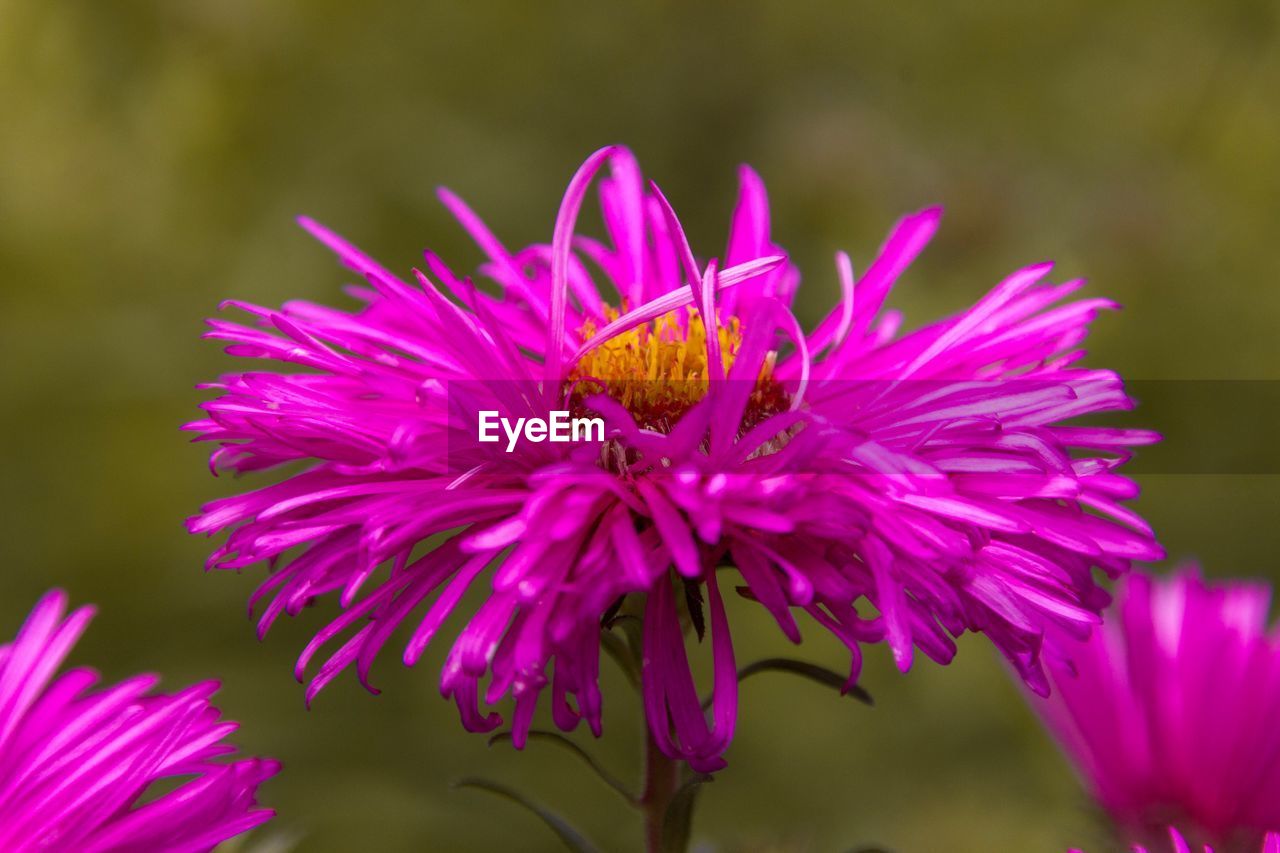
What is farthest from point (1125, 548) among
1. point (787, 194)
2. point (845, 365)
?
point (787, 194)

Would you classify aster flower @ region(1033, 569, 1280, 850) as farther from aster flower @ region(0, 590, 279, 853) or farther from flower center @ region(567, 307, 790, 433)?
aster flower @ region(0, 590, 279, 853)

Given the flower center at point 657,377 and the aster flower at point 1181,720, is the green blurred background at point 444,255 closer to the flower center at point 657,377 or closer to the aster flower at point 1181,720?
the aster flower at point 1181,720

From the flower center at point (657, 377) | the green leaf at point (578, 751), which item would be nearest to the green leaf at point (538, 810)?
the green leaf at point (578, 751)

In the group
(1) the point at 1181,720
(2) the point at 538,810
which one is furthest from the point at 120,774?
(1) the point at 1181,720

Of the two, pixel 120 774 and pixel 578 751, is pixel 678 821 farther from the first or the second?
pixel 120 774

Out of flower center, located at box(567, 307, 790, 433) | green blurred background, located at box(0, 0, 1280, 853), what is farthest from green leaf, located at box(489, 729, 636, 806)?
green blurred background, located at box(0, 0, 1280, 853)
